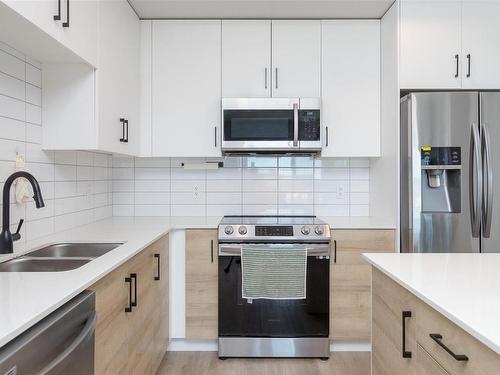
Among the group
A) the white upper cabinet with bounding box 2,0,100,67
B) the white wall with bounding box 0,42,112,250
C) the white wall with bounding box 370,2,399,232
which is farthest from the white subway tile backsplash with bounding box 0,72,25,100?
the white wall with bounding box 370,2,399,232

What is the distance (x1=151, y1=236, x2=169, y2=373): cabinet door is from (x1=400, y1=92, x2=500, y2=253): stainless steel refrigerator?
1582 millimetres

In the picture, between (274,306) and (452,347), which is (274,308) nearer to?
(274,306)

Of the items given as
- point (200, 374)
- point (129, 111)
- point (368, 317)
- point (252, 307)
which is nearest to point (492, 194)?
point (368, 317)

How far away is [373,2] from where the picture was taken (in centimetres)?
248

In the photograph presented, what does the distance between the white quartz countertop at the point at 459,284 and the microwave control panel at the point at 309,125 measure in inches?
47.1

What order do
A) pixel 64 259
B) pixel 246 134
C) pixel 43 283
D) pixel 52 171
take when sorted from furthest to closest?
pixel 246 134, pixel 52 171, pixel 64 259, pixel 43 283

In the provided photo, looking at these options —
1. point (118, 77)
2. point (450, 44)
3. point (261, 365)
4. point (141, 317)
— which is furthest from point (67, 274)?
point (450, 44)

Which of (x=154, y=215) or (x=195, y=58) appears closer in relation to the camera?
(x=195, y=58)

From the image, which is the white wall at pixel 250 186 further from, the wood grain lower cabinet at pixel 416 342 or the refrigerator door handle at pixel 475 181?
the wood grain lower cabinet at pixel 416 342

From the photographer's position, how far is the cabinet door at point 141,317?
1691 mm

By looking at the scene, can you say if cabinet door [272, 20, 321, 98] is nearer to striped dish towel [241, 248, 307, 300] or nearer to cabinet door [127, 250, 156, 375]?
striped dish towel [241, 248, 307, 300]

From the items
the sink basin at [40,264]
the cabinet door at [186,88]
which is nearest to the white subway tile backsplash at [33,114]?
the sink basin at [40,264]

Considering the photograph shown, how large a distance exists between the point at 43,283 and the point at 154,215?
1.87m

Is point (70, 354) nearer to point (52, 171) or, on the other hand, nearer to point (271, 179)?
point (52, 171)
